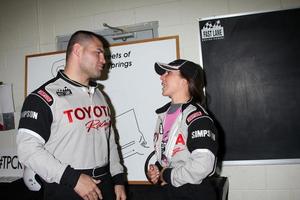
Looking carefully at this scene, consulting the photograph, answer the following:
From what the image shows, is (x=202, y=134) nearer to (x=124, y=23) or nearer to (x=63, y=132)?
(x=63, y=132)

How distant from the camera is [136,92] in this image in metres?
2.09

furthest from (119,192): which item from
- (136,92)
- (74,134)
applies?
(136,92)

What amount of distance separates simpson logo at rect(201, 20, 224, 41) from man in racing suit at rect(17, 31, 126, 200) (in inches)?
34.6

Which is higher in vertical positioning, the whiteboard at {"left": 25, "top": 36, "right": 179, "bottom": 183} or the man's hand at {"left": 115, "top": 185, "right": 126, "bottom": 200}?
the whiteboard at {"left": 25, "top": 36, "right": 179, "bottom": 183}

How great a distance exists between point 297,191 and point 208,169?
3.63ft

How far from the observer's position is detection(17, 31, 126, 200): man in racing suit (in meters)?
1.26

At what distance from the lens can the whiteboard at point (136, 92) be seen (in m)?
2.04

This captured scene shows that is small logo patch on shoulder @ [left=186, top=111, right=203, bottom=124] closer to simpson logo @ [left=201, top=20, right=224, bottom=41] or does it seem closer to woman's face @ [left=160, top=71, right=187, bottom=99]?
woman's face @ [left=160, top=71, right=187, bottom=99]

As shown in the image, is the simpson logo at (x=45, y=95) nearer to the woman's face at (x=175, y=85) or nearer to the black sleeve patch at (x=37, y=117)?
the black sleeve patch at (x=37, y=117)

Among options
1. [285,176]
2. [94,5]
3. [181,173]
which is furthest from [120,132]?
[285,176]

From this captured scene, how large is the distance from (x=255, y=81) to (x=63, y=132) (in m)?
1.43

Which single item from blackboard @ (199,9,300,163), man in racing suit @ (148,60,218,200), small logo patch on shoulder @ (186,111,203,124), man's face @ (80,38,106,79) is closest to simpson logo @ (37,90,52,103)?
man's face @ (80,38,106,79)

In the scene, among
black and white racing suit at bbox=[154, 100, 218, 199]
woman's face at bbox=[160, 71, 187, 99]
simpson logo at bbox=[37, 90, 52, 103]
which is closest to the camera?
black and white racing suit at bbox=[154, 100, 218, 199]

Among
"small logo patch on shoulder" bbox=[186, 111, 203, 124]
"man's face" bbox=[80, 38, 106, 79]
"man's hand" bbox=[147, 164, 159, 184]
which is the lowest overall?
"man's hand" bbox=[147, 164, 159, 184]
